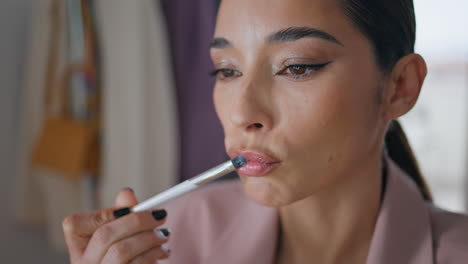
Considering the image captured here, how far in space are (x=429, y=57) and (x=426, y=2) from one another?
0.24 metres

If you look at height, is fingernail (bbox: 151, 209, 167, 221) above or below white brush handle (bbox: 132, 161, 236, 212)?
below

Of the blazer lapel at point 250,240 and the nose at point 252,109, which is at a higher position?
the nose at point 252,109

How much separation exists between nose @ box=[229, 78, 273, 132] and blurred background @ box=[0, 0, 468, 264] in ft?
1.77

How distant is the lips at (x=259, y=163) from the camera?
51 centimetres

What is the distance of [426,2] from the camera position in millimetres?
1598

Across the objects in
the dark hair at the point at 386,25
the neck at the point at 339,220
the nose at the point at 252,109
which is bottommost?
the neck at the point at 339,220

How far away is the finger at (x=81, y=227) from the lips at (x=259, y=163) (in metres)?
0.18

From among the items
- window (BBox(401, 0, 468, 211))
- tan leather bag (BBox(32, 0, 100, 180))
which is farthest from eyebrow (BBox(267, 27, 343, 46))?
window (BBox(401, 0, 468, 211))

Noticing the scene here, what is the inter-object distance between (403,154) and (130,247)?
0.50m

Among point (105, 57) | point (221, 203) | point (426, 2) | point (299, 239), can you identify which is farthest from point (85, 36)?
point (426, 2)

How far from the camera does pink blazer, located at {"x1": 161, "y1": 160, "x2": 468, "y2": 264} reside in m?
0.59

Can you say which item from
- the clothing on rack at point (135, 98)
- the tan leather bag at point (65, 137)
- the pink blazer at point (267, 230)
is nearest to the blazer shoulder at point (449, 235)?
the pink blazer at point (267, 230)

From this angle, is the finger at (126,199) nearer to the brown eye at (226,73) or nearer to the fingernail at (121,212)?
the fingernail at (121,212)

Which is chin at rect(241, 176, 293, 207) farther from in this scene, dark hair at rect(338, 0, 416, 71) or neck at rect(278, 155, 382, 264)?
dark hair at rect(338, 0, 416, 71)
